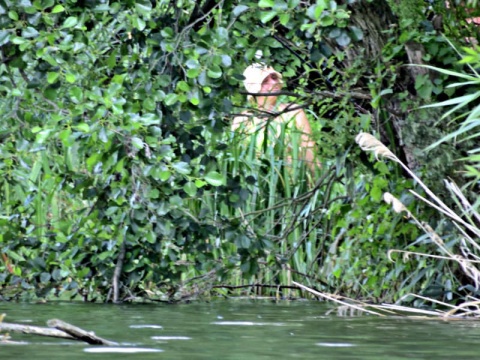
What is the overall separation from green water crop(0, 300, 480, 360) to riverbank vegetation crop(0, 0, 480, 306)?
0.42 m

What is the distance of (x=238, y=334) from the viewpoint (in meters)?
4.92

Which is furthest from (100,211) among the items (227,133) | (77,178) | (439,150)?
(439,150)

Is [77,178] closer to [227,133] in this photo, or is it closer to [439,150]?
[227,133]

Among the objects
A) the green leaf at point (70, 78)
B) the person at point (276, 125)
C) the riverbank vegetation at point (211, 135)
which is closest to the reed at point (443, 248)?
the riverbank vegetation at point (211, 135)

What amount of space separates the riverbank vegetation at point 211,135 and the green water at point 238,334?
1.39ft

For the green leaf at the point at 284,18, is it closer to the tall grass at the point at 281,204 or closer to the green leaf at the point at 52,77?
the green leaf at the point at 52,77

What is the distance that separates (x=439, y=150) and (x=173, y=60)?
1499 mm

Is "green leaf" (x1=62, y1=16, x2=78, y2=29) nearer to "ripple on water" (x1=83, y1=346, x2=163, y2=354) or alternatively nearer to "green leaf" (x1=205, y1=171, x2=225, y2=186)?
"green leaf" (x1=205, y1=171, x2=225, y2=186)

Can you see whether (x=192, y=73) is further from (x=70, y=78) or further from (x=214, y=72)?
(x=70, y=78)

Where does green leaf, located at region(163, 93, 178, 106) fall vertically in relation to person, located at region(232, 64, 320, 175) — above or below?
below

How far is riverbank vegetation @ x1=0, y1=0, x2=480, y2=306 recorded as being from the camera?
5.70 meters

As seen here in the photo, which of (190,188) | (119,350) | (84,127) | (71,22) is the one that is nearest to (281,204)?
(190,188)

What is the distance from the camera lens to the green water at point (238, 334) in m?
4.09

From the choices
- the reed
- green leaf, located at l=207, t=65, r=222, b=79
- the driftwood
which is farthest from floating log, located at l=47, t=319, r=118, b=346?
green leaf, located at l=207, t=65, r=222, b=79
